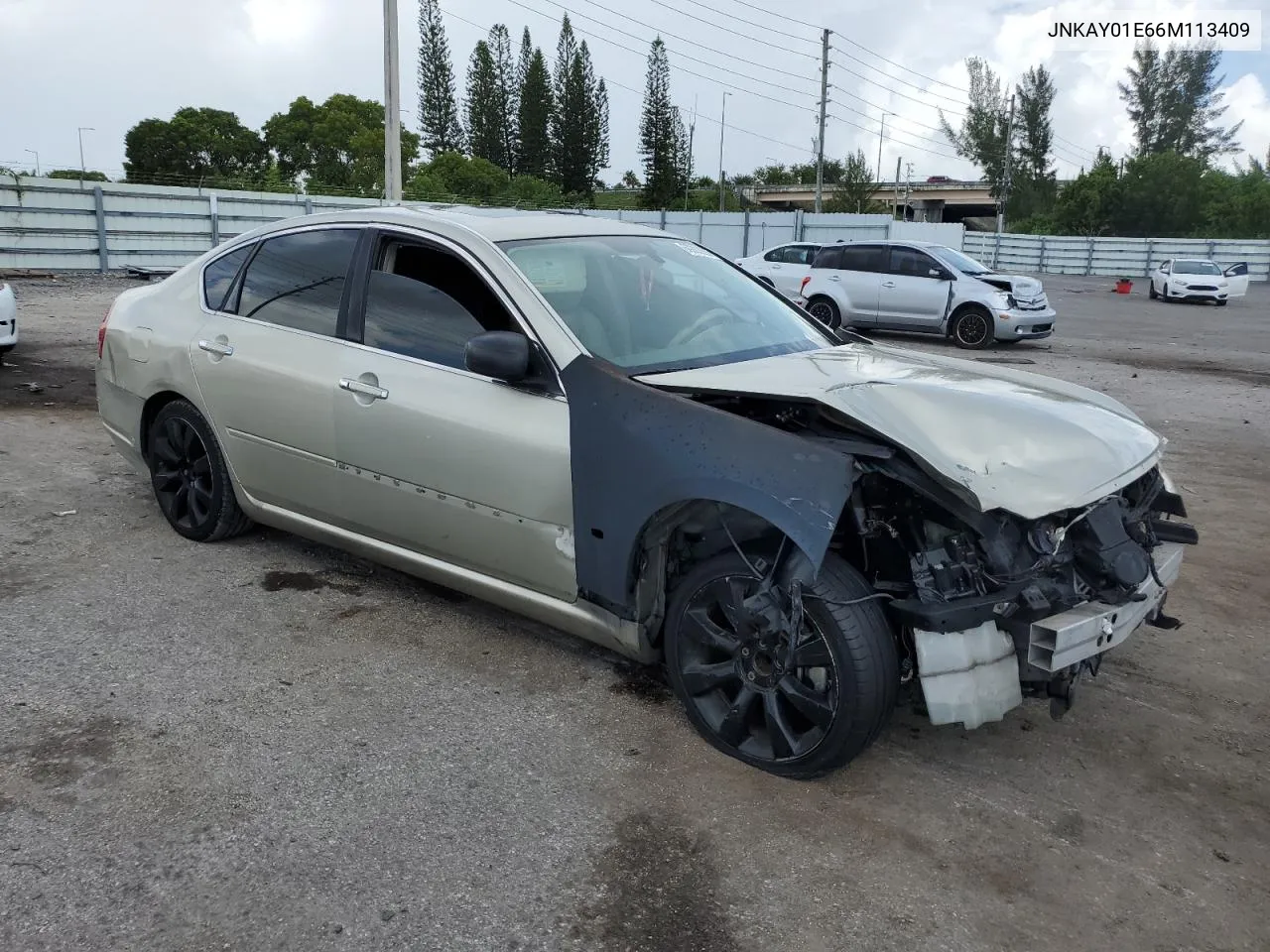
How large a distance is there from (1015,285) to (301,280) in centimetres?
1397

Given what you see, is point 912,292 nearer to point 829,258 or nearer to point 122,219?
point 829,258

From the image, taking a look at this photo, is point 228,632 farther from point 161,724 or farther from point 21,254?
point 21,254

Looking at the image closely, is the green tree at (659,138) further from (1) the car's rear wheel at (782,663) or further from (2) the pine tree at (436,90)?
(1) the car's rear wheel at (782,663)

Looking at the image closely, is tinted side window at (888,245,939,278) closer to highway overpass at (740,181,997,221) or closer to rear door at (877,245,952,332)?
rear door at (877,245,952,332)

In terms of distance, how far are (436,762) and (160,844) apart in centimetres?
80

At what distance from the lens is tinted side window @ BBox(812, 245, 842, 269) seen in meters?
17.5

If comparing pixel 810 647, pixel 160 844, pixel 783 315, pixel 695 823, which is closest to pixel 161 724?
pixel 160 844

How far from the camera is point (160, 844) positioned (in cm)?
275

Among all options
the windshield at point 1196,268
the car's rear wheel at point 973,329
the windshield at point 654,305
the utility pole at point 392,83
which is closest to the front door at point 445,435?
the windshield at point 654,305

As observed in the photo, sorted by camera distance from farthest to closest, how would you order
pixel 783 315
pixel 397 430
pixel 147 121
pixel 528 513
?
pixel 147 121 → pixel 783 315 → pixel 397 430 → pixel 528 513

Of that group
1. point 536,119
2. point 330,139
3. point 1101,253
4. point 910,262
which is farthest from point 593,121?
point 910,262

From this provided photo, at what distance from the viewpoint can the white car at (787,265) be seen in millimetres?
18109

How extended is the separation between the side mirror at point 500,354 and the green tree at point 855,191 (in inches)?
3163

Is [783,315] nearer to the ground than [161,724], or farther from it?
farther from it
